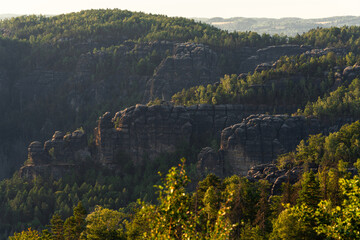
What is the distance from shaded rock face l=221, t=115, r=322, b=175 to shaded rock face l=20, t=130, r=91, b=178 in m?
50.8

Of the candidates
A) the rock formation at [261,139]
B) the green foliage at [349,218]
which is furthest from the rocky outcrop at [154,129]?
the green foliage at [349,218]

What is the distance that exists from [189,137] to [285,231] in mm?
113090

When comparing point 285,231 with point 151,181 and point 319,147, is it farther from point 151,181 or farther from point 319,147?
point 151,181

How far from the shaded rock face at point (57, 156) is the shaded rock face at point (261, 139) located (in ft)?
167

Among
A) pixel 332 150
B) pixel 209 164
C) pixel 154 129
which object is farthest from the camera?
pixel 154 129

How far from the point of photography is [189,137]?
195625mm

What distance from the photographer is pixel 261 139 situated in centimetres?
17925

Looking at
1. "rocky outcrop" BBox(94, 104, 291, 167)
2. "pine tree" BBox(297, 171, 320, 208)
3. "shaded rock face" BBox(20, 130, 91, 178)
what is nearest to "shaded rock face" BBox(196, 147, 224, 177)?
"rocky outcrop" BBox(94, 104, 291, 167)

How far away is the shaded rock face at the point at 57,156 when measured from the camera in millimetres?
193750

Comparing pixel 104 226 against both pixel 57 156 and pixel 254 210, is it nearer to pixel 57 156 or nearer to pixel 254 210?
pixel 254 210

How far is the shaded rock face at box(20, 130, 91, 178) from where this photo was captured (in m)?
194

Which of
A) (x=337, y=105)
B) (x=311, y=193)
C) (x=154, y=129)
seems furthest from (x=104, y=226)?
(x=337, y=105)

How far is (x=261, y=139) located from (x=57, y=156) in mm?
70164

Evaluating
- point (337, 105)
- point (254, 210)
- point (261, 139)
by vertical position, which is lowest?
point (261, 139)
